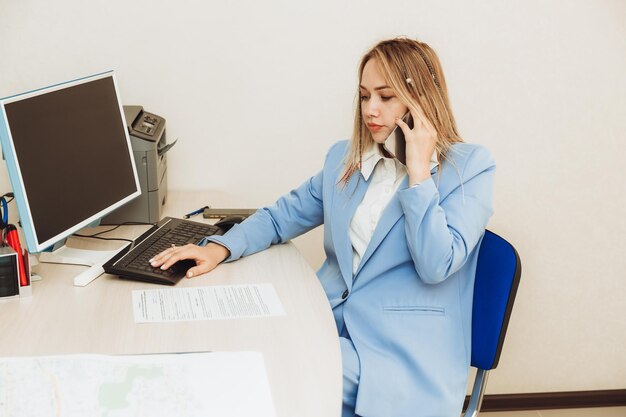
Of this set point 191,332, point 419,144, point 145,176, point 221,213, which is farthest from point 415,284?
point 145,176

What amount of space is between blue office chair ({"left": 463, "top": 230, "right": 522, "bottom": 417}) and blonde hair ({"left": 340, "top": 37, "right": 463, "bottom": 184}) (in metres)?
0.25

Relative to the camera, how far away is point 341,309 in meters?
1.62

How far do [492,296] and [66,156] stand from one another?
1.01 metres

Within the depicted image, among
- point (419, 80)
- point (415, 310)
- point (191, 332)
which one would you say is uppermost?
point (419, 80)

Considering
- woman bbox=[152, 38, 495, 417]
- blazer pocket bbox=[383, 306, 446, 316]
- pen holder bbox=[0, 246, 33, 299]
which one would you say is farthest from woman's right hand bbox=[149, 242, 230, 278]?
blazer pocket bbox=[383, 306, 446, 316]

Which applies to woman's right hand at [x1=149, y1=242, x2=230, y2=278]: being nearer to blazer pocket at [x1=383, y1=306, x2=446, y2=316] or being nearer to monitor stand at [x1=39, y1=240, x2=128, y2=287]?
monitor stand at [x1=39, y1=240, x2=128, y2=287]

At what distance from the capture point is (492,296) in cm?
155

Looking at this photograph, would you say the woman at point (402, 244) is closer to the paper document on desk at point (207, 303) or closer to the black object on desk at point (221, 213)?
the paper document on desk at point (207, 303)

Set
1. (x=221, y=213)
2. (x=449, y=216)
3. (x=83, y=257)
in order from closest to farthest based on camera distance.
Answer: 1. (x=449, y=216)
2. (x=83, y=257)
3. (x=221, y=213)

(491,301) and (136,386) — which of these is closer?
(136,386)

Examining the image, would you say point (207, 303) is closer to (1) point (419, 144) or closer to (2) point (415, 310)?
(2) point (415, 310)

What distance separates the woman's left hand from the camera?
1.51 meters

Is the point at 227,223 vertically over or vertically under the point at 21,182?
under

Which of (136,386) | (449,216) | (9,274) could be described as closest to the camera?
(136,386)
